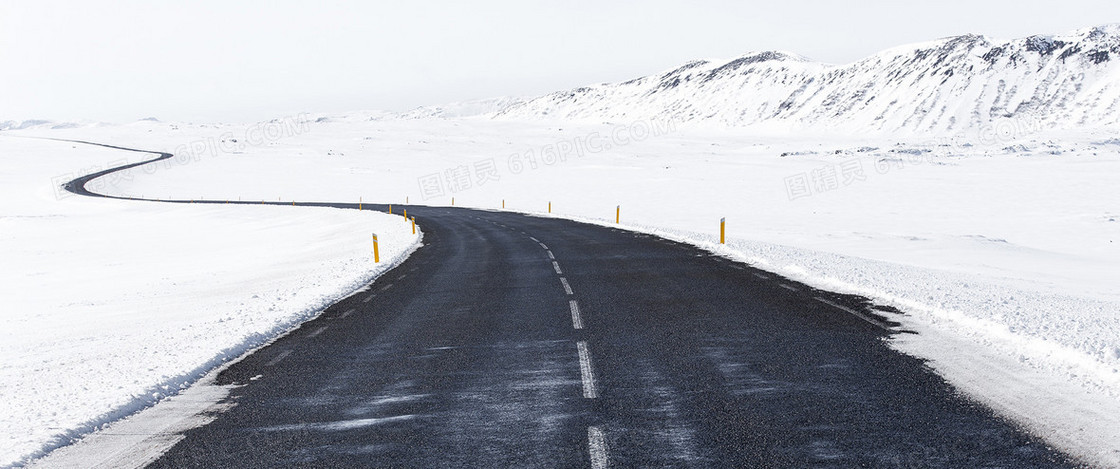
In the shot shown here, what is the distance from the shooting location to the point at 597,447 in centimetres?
540

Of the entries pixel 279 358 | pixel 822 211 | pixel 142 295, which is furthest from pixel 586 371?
pixel 822 211

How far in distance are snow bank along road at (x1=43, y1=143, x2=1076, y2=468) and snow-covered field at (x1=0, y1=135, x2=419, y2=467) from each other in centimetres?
90

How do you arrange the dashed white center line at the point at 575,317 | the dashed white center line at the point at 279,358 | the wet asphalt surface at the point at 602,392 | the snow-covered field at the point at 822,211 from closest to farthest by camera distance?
the wet asphalt surface at the point at 602,392
the snow-covered field at the point at 822,211
the dashed white center line at the point at 279,358
the dashed white center line at the point at 575,317

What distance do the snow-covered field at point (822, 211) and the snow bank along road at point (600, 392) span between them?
746 millimetres

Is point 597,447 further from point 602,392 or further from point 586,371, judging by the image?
point 586,371

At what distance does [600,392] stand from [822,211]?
1712 inches

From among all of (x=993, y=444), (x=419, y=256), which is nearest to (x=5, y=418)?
(x=993, y=444)

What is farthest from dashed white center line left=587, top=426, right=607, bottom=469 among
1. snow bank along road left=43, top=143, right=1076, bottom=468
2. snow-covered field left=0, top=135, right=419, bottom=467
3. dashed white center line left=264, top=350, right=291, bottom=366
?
dashed white center line left=264, top=350, right=291, bottom=366

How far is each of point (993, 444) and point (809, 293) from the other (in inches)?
289

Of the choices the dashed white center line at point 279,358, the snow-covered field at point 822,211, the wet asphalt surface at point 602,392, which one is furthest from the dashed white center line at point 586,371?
the dashed white center line at point 279,358

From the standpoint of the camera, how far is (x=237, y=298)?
49.3 feet

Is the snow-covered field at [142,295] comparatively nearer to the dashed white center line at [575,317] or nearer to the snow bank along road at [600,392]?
the snow bank along road at [600,392]

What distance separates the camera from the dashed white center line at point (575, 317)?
10.2 meters

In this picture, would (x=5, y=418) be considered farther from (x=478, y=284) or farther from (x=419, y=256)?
(x=419, y=256)
